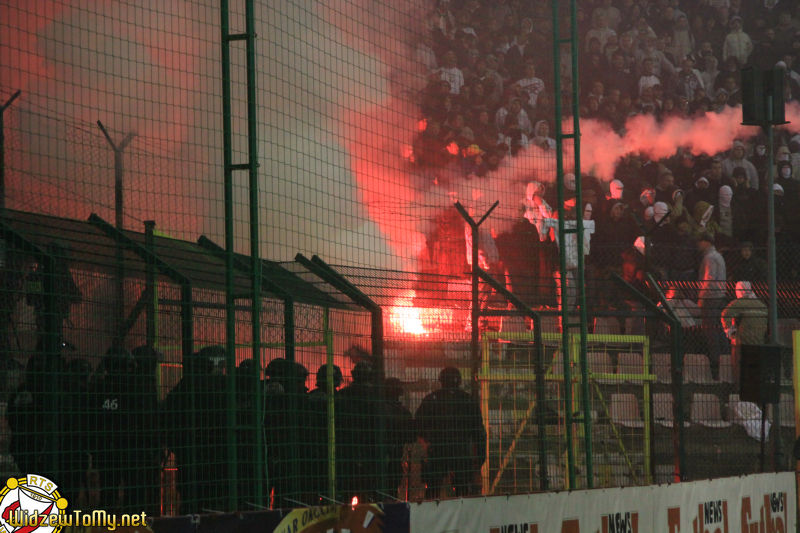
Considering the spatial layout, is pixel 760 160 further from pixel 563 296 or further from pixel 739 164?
pixel 563 296

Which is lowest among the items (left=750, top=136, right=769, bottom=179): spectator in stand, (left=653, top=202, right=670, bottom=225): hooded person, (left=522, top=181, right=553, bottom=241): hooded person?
(left=522, top=181, right=553, bottom=241): hooded person

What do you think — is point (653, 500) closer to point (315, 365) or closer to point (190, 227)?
point (315, 365)

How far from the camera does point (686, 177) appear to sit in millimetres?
21250

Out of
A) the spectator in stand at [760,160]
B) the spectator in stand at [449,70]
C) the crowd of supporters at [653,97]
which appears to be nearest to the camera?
the spectator in stand at [449,70]

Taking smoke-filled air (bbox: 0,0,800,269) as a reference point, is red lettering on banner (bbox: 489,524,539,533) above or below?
below

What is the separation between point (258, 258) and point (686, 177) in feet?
55.8

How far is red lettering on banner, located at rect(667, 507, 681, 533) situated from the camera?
7516mm

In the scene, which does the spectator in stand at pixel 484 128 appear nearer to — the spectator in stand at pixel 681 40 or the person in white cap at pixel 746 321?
the person in white cap at pixel 746 321

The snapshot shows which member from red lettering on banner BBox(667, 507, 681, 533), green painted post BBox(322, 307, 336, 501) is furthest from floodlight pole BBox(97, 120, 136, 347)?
red lettering on banner BBox(667, 507, 681, 533)

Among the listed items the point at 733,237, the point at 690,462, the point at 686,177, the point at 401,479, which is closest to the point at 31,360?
the point at 401,479

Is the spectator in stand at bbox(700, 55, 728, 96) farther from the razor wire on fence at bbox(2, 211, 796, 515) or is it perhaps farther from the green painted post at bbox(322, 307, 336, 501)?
the green painted post at bbox(322, 307, 336, 501)

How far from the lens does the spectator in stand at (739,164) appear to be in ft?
67.5

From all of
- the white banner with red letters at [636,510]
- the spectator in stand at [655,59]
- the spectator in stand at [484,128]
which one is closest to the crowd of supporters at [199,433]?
the white banner with red letters at [636,510]

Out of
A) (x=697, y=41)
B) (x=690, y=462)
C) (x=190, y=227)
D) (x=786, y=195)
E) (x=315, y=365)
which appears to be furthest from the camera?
(x=697, y=41)
